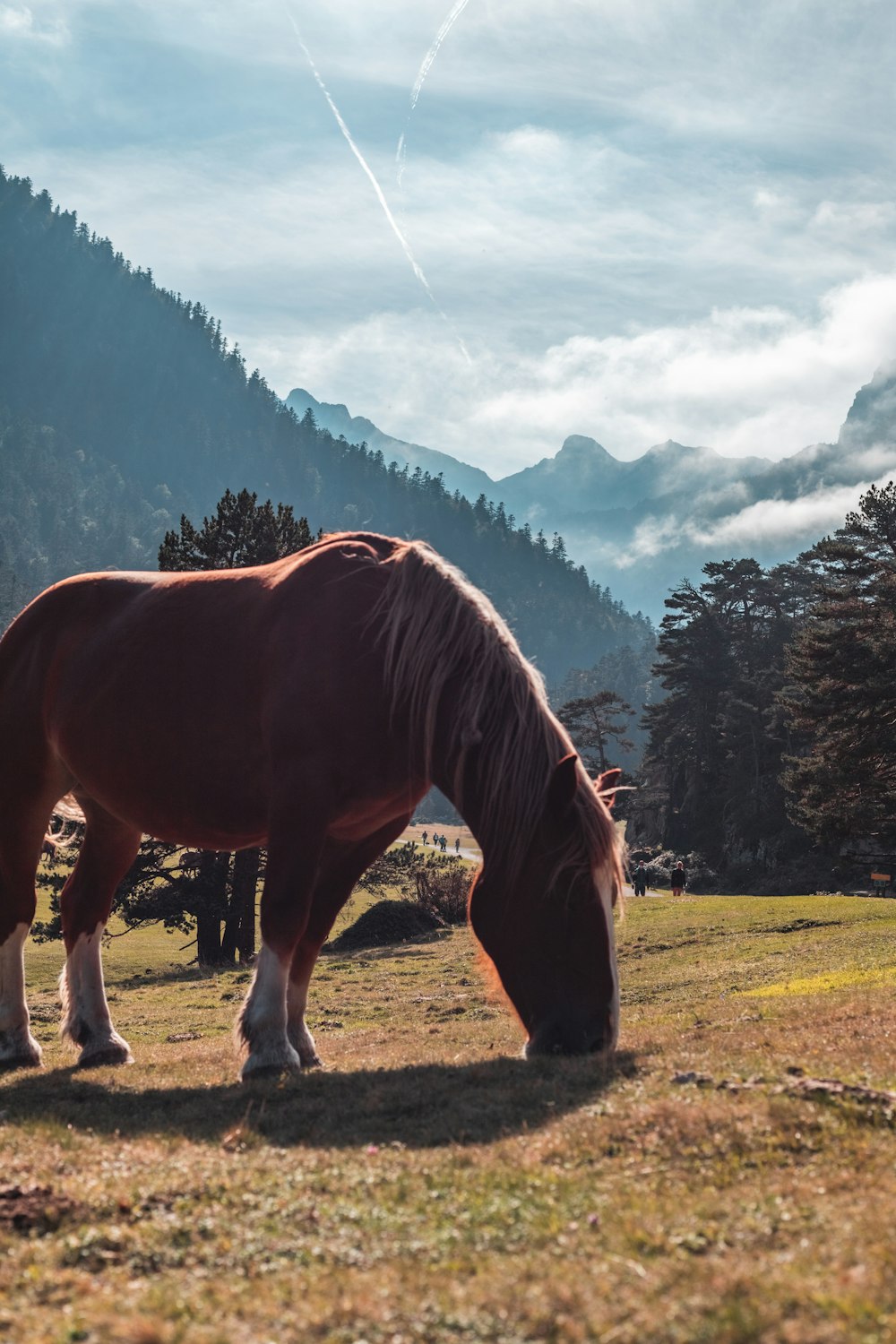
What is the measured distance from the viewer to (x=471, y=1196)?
12.4ft

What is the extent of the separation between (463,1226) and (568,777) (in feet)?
9.74

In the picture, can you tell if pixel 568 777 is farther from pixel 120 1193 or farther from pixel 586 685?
pixel 586 685

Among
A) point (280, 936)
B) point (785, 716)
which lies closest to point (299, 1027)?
point (280, 936)

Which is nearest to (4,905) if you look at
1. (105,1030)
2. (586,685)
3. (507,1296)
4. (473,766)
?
(105,1030)

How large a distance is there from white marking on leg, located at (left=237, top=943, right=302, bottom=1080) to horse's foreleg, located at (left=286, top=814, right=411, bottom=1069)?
→ 2.41 feet

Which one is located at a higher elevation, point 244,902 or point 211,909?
point 244,902

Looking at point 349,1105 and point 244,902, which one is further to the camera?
point 244,902

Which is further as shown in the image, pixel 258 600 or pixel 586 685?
pixel 586 685

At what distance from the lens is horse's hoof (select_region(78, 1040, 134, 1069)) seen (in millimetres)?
7980

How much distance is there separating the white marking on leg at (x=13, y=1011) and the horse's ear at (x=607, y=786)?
14.4 ft

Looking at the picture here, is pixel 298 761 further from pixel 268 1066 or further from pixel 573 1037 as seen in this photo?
pixel 573 1037

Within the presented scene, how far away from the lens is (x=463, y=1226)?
348 cm

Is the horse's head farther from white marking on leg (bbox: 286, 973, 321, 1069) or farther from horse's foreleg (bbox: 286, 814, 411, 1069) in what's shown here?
white marking on leg (bbox: 286, 973, 321, 1069)

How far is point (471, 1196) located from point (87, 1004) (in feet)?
17.9
